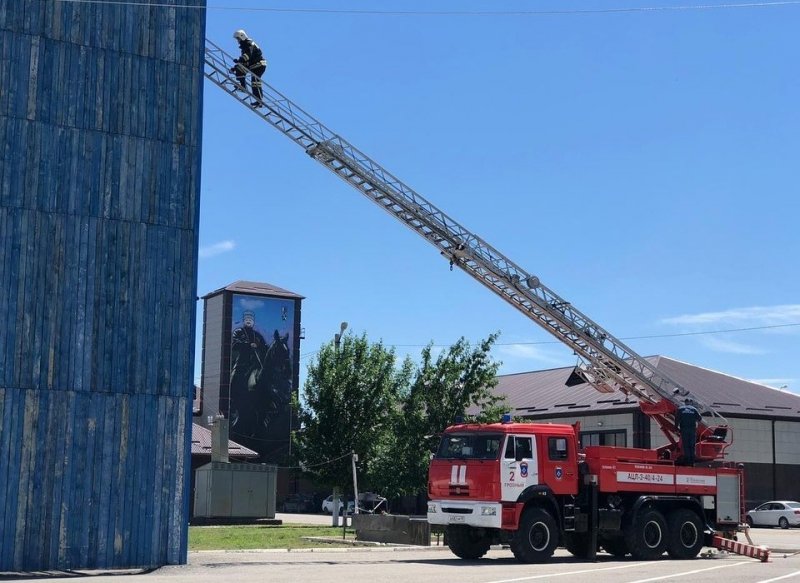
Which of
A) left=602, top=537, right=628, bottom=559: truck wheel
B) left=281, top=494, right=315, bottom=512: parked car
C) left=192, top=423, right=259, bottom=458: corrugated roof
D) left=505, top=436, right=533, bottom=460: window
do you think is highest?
→ left=505, top=436, right=533, bottom=460: window

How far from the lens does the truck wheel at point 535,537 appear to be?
74.1 feet

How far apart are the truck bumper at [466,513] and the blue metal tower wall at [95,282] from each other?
6.02 m

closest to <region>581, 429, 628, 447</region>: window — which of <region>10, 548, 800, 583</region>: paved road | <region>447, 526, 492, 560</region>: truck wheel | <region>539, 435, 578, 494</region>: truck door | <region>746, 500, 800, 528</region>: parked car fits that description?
<region>746, 500, 800, 528</region>: parked car

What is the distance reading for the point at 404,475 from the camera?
1686 inches

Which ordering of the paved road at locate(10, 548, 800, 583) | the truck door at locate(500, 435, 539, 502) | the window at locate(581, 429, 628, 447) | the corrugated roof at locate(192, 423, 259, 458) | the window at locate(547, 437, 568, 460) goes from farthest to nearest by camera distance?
the corrugated roof at locate(192, 423, 259, 458), the window at locate(581, 429, 628, 447), the window at locate(547, 437, 568, 460), the truck door at locate(500, 435, 539, 502), the paved road at locate(10, 548, 800, 583)

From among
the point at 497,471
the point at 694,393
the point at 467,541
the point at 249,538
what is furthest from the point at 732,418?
the point at 497,471

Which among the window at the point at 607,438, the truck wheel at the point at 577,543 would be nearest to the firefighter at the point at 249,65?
the truck wheel at the point at 577,543

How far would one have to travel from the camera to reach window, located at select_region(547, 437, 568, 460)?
23817 millimetres

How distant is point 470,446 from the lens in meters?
23.4

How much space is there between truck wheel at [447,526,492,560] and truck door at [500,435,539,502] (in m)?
1.64

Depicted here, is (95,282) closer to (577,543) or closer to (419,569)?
(419,569)

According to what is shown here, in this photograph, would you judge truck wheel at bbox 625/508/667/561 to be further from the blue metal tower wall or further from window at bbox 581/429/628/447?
window at bbox 581/429/628/447

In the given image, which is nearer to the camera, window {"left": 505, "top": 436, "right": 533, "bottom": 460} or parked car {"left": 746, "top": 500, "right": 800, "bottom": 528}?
window {"left": 505, "top": 436, "right": 533, "bottom": 460}

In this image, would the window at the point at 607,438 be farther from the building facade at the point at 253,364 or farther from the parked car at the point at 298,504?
the building facade at the point at 253,364
